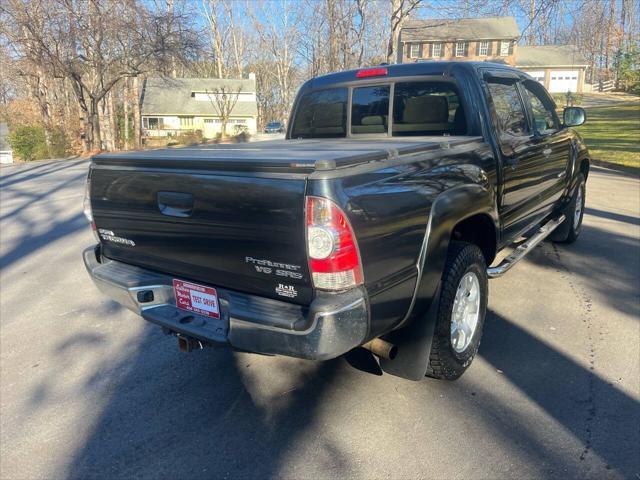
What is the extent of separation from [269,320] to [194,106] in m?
53.5

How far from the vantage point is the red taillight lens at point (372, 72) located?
175 inches

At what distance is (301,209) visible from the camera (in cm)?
229

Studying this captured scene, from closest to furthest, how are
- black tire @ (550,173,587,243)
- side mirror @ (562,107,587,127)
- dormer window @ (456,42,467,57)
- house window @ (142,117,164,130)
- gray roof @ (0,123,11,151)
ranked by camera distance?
side mirror @ (562,107,587,127)
black tire @ (550,173,587,243)
gray roof @ (0,123,11,151)
house window @ (142,117,164,130)
dormer window @ (456,42,467,57)

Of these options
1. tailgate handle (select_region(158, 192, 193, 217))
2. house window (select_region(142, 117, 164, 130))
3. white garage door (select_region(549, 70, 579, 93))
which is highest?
white garage door (select_region(549, 70, 579, 93))

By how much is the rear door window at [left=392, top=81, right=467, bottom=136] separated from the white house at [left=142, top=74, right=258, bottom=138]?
159 feet

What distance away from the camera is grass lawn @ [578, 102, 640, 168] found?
14.2 meters

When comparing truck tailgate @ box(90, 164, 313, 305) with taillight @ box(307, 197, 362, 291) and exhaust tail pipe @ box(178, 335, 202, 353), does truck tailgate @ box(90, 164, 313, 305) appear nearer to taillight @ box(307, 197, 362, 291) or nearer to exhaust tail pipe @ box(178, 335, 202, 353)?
taillight @ box(307, 197, 362, 291)

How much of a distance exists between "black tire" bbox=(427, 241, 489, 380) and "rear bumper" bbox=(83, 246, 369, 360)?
2.54ft

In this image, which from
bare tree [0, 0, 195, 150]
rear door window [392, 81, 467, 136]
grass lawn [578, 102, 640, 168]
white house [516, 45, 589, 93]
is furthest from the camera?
white house [516, 45, 589, 93]

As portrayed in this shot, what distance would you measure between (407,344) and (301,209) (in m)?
1.08

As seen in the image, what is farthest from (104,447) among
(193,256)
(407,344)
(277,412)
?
(407,344)

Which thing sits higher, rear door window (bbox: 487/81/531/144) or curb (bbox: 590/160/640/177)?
rear door window (bbox: 487/81/531/144)

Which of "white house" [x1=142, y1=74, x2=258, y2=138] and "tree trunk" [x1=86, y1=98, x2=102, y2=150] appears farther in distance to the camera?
"white house" [x1=142, y1=74, x2=258, y2=138]

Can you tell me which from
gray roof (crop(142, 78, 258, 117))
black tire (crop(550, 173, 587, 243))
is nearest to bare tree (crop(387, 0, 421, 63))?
black tire (crop(550, 173, 587, 243))
